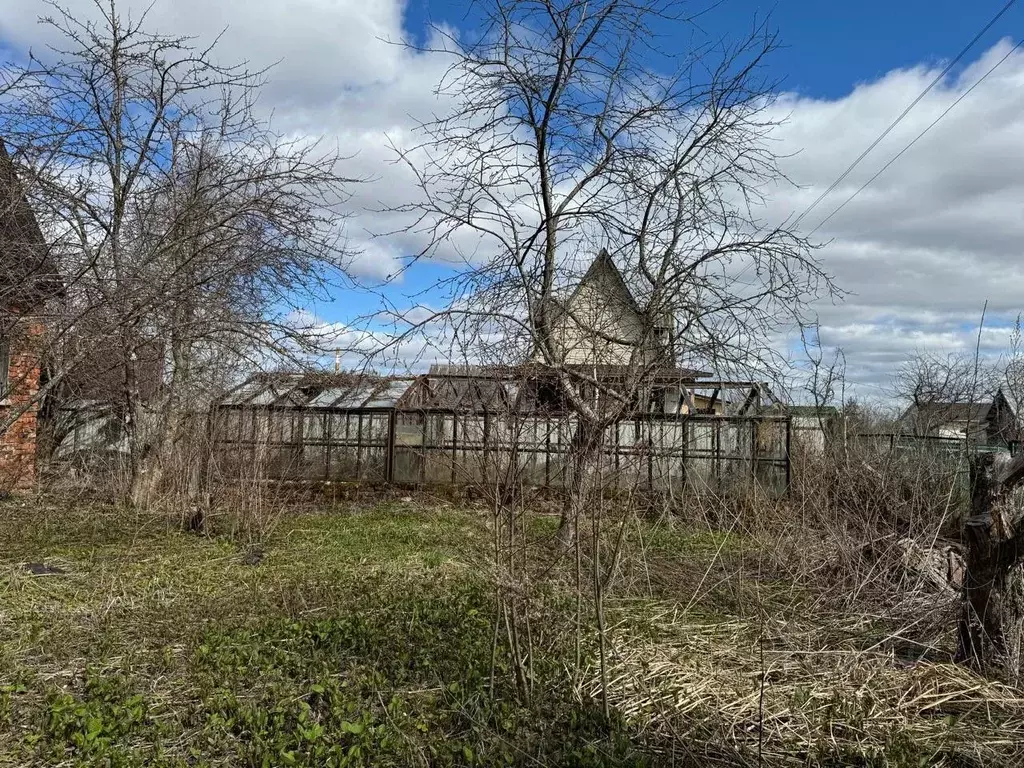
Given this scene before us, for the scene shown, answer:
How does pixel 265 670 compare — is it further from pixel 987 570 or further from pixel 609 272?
pixel 609 272

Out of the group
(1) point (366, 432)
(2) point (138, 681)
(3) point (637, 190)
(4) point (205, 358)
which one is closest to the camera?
(2) point (138, 681)

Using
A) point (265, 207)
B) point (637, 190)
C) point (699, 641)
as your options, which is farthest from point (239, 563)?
point (637, 190)

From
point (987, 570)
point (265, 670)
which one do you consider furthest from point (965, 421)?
point (265, 670)

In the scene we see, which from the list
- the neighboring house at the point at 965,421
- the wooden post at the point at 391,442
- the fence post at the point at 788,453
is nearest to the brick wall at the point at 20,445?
the wooden post at the point at 391,442

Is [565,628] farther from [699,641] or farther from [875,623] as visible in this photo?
[875,623]

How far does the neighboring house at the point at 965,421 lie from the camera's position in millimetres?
13664

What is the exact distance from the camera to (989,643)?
461 cm

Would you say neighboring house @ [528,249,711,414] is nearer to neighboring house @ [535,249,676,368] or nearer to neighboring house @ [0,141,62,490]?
neighboring house @ [535,249,676,368]

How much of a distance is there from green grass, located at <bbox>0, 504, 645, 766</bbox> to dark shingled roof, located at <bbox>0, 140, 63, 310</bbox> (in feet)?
7.59

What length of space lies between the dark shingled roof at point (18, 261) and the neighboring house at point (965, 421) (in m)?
12.0

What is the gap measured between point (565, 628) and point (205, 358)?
8835 mm

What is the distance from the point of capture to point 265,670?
4.54 metres

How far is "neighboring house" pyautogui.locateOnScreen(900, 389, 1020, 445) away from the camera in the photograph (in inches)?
538

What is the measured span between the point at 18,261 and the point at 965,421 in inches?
573
